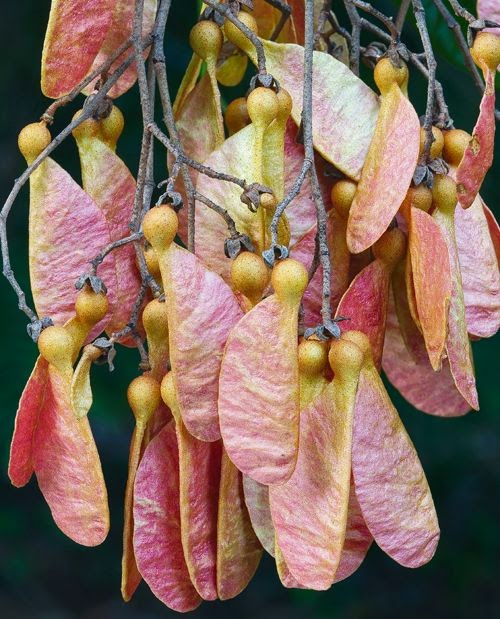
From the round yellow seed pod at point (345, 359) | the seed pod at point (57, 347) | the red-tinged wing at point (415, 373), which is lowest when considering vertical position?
the red-tinged wing at point (415, 373)

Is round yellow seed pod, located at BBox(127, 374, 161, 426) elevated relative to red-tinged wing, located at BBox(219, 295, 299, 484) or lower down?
lower down

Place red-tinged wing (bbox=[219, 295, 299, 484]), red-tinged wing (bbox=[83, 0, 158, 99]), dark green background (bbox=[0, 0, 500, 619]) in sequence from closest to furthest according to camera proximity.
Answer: red-tinged wing (bbox=[219, 295, 299, 484]), red-tinged wing (bbox=[83, 0, 158, 99]), dark green background (bbox=[0, 0, 500, 619])

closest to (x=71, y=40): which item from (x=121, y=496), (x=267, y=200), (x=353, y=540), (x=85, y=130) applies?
(x=85, y=130)

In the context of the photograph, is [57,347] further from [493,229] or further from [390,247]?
[493,229]

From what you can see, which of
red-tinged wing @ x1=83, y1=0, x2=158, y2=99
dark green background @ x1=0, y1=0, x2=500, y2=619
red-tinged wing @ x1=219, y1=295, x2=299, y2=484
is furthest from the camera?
dark green background @ x1=0, y1=0, x2=500, y2=619

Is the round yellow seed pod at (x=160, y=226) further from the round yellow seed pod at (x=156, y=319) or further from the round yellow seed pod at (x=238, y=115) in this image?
the round yellow seed pod at (x=238, y=115)

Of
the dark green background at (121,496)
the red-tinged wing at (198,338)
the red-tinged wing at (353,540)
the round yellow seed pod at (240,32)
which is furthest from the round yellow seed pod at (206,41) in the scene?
the dark green background at (121,496)

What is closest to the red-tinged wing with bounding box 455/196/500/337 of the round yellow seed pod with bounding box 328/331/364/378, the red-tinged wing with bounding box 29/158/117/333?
the round yellow seed pod with bounding box 328/331/364/378

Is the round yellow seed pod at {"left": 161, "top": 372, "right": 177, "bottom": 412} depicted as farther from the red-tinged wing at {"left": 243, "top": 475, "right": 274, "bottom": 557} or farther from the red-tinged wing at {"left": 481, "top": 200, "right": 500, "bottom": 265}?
the red-tinged wing at {"left": 481, "top": 200, "right": 500, "bottom": 265}
